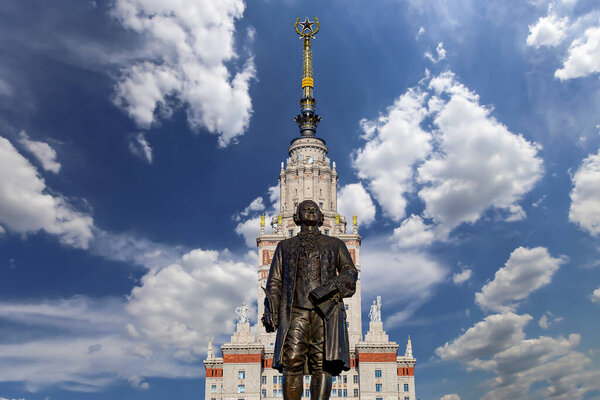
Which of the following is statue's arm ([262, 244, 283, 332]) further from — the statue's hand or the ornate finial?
the ornate finial

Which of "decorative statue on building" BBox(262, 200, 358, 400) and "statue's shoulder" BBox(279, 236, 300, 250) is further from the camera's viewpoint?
"statue's shoulder" BBox(279, 236, 300, 250)

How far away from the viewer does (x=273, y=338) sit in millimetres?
102562

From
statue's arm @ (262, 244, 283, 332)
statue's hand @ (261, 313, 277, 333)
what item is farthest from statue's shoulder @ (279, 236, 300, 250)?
statue's hand @ (261, 313, 277, 333)

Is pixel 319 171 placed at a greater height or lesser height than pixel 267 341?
greater

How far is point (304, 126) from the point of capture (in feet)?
379

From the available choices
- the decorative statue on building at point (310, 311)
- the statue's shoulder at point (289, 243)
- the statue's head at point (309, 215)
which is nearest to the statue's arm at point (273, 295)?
the decorative statue on building at point (310, 311)

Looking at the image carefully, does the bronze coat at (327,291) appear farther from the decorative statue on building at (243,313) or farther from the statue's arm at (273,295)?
the decorative statue on building at (243,313)

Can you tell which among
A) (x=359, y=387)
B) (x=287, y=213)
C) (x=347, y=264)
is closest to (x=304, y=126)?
(x=287, y=213)

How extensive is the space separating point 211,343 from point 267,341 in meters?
10.3

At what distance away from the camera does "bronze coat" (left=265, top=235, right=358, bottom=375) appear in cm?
1395

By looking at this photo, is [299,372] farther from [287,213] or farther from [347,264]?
[287,213]

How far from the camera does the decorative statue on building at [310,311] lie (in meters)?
13.9

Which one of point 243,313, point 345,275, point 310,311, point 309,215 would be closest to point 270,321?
point 310,311

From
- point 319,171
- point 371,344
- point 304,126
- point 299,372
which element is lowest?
point 299,372
